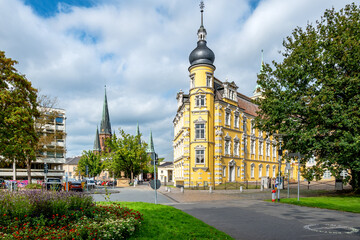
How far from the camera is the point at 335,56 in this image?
21.8 m

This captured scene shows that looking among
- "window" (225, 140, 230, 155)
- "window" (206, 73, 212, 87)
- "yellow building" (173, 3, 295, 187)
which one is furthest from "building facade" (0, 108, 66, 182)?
"window" (206, 73, 212, 87)

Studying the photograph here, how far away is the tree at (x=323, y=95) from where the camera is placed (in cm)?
2011

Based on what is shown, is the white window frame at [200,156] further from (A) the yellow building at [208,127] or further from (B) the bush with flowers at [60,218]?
(B) the bush with flowers at [60,218]

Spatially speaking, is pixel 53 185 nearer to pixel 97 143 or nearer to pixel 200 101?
pixel 200 101

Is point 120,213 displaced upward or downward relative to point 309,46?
downward

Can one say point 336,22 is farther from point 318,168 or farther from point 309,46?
point 318,168

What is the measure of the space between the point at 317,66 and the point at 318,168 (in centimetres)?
813

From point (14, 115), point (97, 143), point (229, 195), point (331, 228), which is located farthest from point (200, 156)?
point (97, 143)

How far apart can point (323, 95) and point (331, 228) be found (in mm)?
12640

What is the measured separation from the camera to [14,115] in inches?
866

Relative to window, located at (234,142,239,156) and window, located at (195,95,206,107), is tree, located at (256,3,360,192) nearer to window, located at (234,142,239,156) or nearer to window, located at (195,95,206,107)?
window, located at (195,95,206,107)

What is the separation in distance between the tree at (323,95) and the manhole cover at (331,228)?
10.3 m

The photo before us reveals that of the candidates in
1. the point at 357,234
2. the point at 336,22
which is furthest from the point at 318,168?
the point at 357,234

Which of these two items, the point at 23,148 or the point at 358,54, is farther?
the point at 23,148
